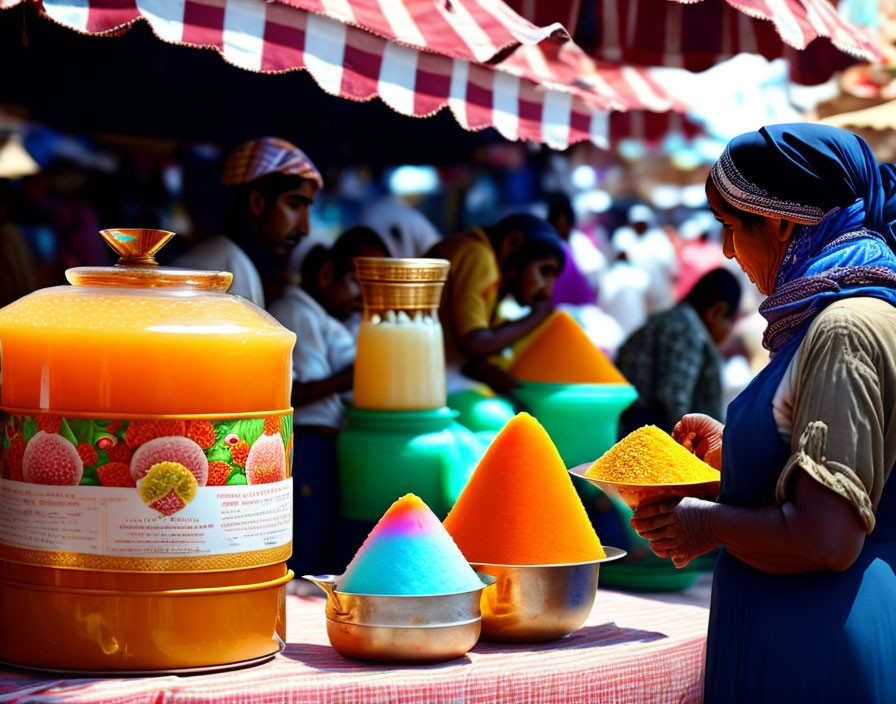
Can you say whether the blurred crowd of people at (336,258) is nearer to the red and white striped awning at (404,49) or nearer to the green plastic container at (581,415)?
the green plastic container at (581,415)

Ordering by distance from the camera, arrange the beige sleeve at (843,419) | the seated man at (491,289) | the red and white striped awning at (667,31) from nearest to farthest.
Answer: the beige sleeve at (843,419) < the seated man at (491,289) < the red and white striped awning at (667,31)

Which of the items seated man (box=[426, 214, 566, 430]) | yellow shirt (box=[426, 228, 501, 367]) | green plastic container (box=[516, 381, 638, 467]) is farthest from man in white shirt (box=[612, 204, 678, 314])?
green plastic container (box=[516, 381, 638, 467])

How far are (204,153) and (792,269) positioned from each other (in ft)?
8.93

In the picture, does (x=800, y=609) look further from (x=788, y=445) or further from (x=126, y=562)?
(x=126, y=562)

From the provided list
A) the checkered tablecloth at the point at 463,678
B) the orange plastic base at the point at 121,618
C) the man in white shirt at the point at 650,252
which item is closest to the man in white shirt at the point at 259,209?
the checkered tablecloth at the point at 463,678

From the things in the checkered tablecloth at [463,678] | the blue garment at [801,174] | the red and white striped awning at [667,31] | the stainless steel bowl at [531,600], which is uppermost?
the red and white striped awning at [667,31]

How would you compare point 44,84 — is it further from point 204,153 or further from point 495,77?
point 495,77

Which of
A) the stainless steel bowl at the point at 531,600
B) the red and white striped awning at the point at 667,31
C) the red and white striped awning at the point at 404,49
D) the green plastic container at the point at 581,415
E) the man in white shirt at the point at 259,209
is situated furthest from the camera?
the red and white striped awning at the point at 667,31

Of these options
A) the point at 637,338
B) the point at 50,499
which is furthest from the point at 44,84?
the point at 50,499

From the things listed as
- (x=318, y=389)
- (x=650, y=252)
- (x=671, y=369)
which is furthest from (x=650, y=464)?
(x=650, y=252)

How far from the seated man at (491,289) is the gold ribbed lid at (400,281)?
56 cm

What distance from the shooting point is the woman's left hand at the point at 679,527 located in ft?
4.67

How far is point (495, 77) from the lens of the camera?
2.69 meters

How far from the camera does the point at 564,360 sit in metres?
2.81
